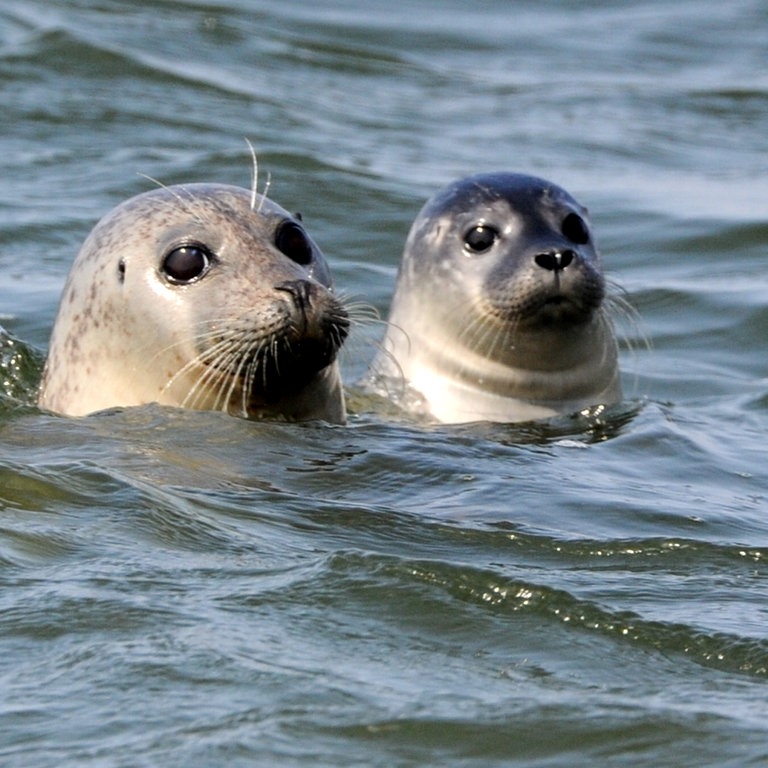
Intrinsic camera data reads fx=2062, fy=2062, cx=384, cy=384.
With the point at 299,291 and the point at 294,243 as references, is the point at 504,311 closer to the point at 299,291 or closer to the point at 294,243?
the point at 294,243

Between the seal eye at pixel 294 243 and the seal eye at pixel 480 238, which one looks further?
the seal eye at pixel 480 238

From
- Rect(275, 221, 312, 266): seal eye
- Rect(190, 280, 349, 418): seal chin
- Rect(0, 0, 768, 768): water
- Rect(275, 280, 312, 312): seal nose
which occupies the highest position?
Rect(275, 221, 312, 266): seal eye

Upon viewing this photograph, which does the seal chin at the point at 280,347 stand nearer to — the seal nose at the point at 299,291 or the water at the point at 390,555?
the seal nose at the point at 299,291

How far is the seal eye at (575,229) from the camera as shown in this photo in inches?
287

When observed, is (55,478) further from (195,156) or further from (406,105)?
(406,105)

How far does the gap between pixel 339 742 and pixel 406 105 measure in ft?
36.1

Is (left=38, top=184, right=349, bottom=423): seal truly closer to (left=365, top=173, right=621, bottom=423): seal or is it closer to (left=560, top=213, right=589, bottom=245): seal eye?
(left=365, top=173, right=621, bottom=423): seal

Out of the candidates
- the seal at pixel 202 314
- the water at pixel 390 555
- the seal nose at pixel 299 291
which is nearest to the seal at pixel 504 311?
the water at pixel 390 555

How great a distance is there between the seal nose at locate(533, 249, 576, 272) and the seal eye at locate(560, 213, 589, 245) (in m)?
0.25

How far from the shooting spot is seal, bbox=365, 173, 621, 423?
7109mm

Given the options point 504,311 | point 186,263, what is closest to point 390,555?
point 186,263

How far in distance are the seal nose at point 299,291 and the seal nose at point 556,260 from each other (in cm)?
156

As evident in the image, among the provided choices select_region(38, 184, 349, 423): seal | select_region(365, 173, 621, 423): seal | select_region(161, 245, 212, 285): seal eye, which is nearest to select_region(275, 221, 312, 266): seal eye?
select_region(38, 184, 349, 423): seal

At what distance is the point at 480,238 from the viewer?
24.2 feet
